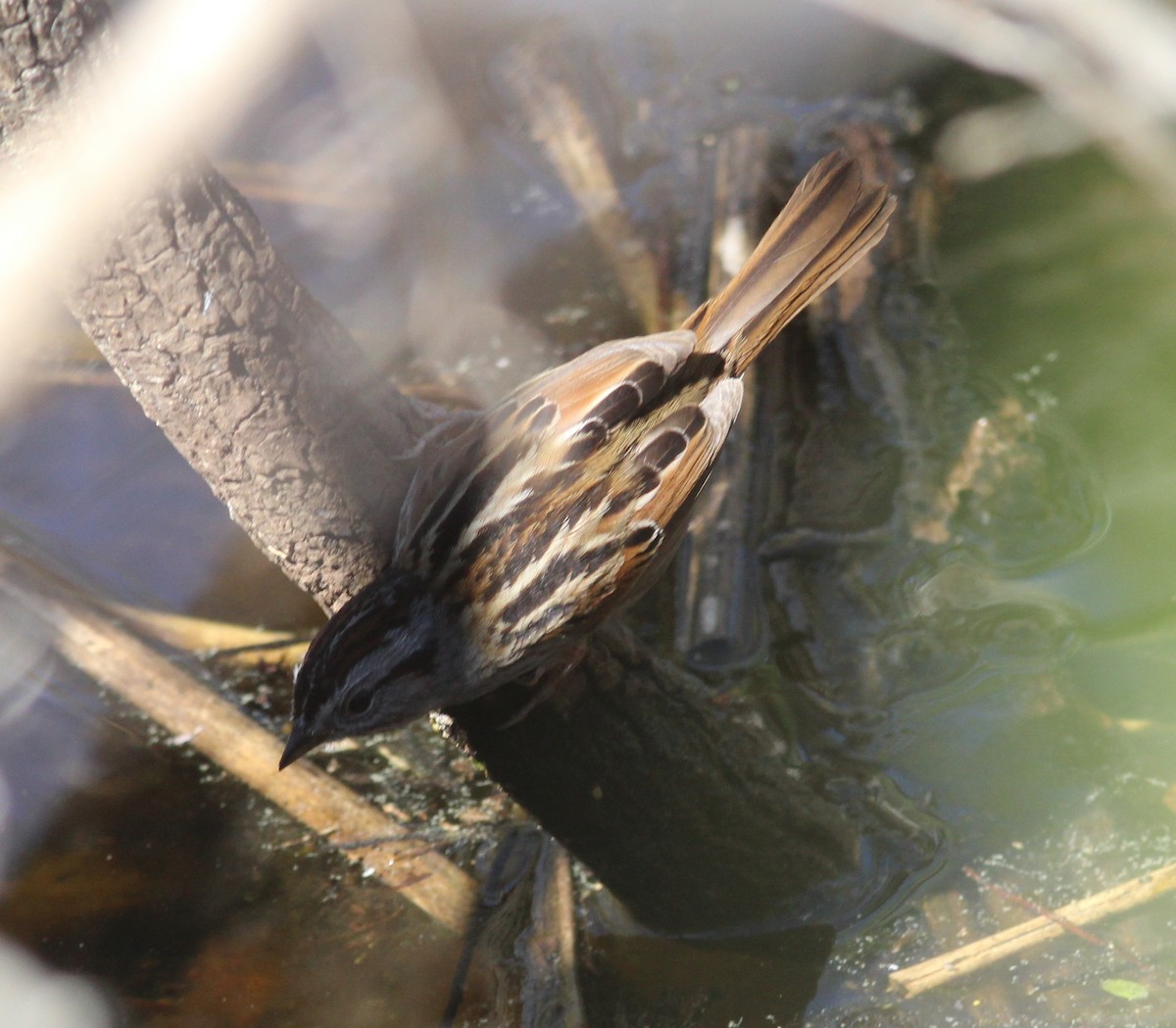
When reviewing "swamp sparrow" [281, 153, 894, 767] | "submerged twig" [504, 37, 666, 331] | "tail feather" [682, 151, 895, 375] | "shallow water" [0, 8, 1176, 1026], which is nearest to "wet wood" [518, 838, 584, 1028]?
"shallow water" [0, 8, 1176, 1026]

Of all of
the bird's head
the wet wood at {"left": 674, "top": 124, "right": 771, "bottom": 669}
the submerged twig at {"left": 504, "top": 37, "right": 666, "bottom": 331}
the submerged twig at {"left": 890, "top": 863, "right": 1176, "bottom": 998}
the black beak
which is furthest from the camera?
the submerged twig at {"left": 504, "top": 37, "right": 666, "bottom": 331}

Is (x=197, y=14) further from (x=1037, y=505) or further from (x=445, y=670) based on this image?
(x=1037, y=505)

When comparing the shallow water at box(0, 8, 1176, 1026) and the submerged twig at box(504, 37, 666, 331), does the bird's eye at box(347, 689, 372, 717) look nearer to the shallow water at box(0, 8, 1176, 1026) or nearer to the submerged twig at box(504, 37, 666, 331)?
the shallow water at box(0, 8, 1176, 1026)

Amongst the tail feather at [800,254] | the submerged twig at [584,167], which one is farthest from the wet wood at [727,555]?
the tail feather at [800,254]

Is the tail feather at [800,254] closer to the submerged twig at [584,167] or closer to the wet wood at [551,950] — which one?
the wet wood at [551,950]

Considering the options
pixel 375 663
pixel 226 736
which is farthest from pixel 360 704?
pixel 226 736

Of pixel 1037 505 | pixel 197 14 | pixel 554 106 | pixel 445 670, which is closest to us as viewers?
pixel 197 14

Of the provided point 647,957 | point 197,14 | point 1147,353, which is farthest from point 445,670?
point 1147,353
